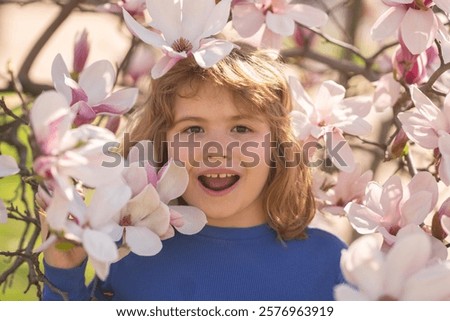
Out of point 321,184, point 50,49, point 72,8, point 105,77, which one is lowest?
point 50,49

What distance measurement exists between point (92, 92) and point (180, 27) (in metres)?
0.15

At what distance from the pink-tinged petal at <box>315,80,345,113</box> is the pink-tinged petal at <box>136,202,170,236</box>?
385 millimetres

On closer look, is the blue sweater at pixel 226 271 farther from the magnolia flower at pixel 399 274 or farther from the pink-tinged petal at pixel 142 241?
the magnolia flower at pixel 399 274

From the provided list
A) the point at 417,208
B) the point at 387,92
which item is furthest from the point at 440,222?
the point at 387,92

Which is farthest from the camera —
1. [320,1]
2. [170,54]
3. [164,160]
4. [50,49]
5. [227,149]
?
[50,49]

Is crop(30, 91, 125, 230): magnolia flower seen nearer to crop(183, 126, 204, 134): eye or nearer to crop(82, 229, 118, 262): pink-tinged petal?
crop(82, 229, 118, 262): pink-tinged petal

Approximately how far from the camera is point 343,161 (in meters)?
1.33

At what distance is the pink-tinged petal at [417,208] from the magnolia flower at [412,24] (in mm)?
240

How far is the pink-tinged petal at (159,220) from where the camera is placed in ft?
3.61

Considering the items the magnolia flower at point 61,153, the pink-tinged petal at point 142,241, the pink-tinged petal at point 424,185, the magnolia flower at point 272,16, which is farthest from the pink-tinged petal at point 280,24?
the magnolia flower at point 61,153

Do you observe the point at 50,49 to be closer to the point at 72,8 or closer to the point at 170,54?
the point at 72,8

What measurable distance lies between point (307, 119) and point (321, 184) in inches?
9.1

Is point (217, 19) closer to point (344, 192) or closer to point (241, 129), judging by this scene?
point (241, 129)
